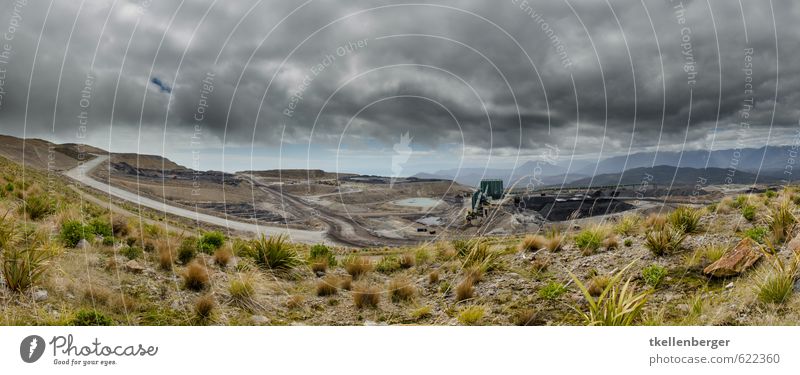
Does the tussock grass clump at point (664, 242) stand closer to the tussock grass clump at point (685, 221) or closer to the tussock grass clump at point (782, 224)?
the tussock grass clump at point (685, 221)

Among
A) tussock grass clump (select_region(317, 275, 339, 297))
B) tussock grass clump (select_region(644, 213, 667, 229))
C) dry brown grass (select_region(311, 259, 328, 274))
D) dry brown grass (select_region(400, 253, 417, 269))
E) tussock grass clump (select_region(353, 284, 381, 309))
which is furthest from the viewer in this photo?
dry brown grass (select_region(400, 253, 417, 269))

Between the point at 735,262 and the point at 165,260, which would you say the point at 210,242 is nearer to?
the point at 165,260

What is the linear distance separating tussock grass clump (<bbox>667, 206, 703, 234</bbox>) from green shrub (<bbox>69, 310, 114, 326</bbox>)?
12291 millimetres

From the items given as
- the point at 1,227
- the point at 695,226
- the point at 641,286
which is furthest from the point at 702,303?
the point at 1,227

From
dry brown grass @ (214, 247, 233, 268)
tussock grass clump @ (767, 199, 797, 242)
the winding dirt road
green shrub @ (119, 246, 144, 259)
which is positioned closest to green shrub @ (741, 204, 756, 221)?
tussock grass clump @ (767, 199, 797, 242)

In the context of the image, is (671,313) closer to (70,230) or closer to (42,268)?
(42,268)

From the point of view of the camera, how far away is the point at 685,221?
9359 mm

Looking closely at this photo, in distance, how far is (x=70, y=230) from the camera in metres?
8.76

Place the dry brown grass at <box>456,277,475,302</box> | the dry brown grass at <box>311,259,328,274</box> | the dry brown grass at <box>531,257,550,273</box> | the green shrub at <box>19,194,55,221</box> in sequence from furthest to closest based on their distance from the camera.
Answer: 1. the green shrub at <box>19,194,55,221</box>
2. the dry brown grass at <box>311,259,328,274</box>
3. the dry brown grass at <box>531,257,550,273</box>
4. the dry brown grass at <box>456,277,475,302</box>

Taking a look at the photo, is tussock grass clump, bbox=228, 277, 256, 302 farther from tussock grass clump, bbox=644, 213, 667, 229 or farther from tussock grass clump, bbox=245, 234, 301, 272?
tussock grass clump, bbox=644, 213, 667, 229

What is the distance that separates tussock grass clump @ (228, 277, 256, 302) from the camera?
22.6 ft

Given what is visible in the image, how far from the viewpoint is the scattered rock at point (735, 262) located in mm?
6388

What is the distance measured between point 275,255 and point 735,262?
9798 mm

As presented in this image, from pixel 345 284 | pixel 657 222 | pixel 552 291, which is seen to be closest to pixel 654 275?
pixel 552 291
